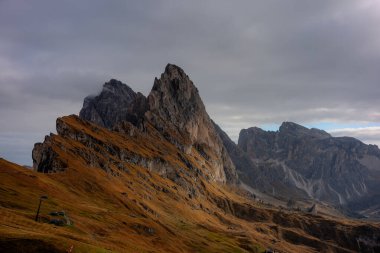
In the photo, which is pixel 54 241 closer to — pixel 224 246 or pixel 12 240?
pixel 12 240

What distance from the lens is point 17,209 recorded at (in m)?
99.7

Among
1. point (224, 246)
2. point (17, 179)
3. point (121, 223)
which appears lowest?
point (224, 246)

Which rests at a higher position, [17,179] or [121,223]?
[17,179]

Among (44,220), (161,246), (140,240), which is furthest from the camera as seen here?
(161,246)

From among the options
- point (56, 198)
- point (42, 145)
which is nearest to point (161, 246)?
point (56, 198)

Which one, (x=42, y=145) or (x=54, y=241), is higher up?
(x=42, y=145)

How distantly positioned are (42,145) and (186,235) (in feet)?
286

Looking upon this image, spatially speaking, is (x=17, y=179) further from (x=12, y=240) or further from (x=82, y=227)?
(x=12, y=240)

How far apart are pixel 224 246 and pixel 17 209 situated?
106m

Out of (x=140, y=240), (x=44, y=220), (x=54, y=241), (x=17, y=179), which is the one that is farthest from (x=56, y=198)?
(x=54, y=241)

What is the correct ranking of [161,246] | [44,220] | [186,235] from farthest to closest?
[186,235] → [161,246] → [44,220]

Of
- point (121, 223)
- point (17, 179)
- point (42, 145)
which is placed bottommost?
point (121, 223)

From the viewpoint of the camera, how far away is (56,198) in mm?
133625

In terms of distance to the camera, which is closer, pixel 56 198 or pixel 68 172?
pixel 56 198
